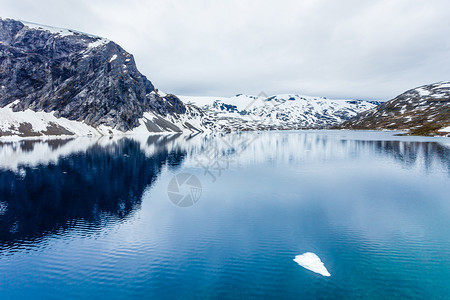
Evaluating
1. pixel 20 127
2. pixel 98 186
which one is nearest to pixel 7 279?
pixel 98 186

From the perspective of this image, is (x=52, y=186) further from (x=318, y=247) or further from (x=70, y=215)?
(x=318, y=247)

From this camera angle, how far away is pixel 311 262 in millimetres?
23047

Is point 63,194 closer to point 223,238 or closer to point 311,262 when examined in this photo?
point 223,238

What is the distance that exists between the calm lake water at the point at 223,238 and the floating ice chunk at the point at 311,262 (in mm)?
716

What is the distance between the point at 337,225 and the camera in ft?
102

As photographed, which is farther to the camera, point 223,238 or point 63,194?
point 63,194

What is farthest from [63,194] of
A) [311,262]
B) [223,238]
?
[311,262]

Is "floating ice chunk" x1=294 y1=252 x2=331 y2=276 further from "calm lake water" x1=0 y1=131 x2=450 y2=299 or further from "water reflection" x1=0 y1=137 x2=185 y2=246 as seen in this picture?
"water reflection" x1=0 y1=137 x2=185 y2=246

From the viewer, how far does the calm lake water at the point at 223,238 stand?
20.0m

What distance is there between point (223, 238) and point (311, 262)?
9.15m

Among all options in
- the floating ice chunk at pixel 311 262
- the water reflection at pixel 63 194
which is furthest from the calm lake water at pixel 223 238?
the floating ice chunk at pixel 311 262

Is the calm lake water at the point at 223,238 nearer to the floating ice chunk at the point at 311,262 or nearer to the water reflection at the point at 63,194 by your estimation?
the water reflection at the point at 63,194

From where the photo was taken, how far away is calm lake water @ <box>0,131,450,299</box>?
65.6 feet

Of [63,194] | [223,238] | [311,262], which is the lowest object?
[311,262]
